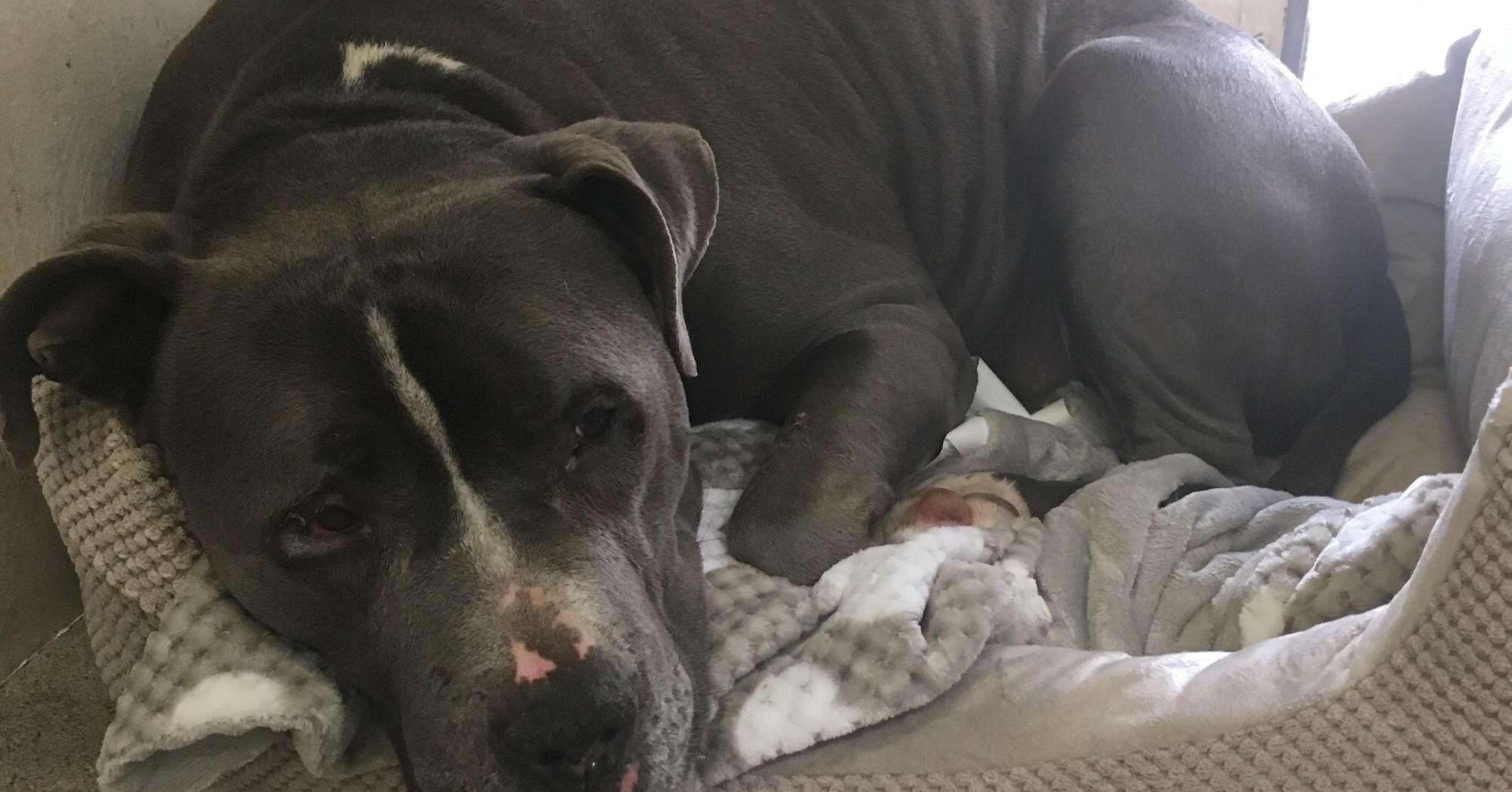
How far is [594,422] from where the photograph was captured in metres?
1.50

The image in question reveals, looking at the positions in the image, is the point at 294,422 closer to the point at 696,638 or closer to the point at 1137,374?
the point at 696,638

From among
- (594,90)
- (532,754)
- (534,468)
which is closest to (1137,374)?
(594,90)

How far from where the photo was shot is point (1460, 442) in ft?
7.21

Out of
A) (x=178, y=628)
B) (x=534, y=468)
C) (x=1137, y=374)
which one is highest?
(x=534, y=468)

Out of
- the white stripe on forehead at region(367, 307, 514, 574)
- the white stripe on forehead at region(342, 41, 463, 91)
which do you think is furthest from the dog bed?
the white stripe on forehead at region(342, 41, 463, 91)

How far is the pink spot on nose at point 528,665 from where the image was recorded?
1.30m

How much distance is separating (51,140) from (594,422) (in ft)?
3.66

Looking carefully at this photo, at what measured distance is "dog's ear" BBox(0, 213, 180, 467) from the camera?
56.1 inches

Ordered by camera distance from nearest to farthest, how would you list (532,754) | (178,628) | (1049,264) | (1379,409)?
(532,754), (178,628), (1379,409), (1049,264)

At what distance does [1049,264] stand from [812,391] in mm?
697

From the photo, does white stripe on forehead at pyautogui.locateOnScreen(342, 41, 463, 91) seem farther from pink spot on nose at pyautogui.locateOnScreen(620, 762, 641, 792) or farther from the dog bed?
pink spot on nose at pyautogui.locateOnScreen(620, 762, 641, 792)

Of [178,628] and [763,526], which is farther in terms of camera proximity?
[763,526]

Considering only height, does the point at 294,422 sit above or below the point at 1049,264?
above

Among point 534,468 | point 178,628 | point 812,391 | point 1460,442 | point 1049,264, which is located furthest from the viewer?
point 1049,264
